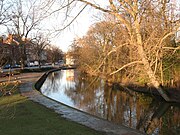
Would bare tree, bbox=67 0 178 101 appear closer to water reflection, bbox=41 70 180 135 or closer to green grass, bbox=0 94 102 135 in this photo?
water reflection, bbox=41 70 180 135

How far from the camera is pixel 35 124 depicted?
29.7 ft

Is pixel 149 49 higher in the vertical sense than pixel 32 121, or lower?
higher

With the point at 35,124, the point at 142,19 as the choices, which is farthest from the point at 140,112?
the point at 35,124

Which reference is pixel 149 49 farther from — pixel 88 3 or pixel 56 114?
pixel 56 114

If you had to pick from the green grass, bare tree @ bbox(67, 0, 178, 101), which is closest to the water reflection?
bare tree @ bbox(67, 0, 178, 101)

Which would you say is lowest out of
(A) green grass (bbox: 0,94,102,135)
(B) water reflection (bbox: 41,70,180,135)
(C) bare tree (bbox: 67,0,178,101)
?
(B) water reflection (bbox: 41,70,180,135)

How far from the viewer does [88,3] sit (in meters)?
15.9

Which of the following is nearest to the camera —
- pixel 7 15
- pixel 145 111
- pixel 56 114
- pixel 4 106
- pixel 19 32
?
pixel 56 114

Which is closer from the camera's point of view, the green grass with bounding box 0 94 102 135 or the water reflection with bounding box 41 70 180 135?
the green grass with bounding box 0 94 102 135

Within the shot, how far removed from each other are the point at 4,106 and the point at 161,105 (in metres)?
10.6

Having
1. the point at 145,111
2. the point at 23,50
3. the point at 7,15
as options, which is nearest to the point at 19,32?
the point at 23,50

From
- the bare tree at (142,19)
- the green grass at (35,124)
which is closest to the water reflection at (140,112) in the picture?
the bare tree at (142,19)

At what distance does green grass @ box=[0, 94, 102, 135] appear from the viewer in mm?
8102

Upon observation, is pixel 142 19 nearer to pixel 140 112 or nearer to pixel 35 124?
pixel 140 112
